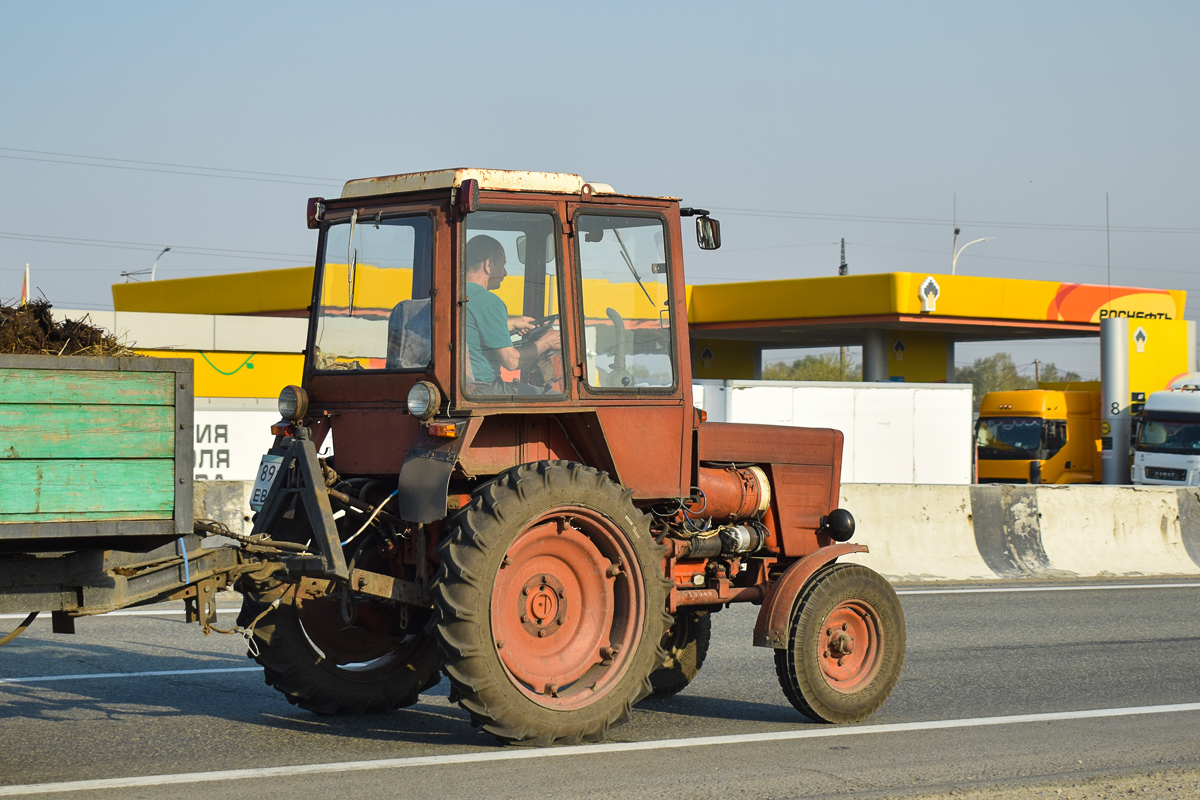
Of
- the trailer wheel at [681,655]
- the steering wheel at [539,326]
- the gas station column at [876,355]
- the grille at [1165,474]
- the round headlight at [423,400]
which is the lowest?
the trailer wheel at [681,655]

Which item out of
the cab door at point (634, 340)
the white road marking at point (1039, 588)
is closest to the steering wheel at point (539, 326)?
the cab door at point (634, 340)

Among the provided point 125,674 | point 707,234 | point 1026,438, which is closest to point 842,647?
point 707,234

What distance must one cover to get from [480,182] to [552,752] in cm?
269

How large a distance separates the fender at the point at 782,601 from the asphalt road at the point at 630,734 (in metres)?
0.48

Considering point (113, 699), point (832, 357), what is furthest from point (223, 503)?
point (832, 357)

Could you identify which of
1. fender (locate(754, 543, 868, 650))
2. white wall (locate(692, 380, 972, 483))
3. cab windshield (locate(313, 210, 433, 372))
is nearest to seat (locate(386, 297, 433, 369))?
cab windshield (locate(313, 210, 433, 372))

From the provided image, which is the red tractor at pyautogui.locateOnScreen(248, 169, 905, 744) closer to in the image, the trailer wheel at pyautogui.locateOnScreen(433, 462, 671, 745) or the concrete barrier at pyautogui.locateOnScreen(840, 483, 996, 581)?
the trailer wheel at pyautogui.locateOnScreen(433, 462, 671, 745)

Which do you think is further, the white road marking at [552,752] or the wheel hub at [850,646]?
the wheel hub at [850,646]

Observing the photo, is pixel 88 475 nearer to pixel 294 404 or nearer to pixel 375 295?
pixel 294 404

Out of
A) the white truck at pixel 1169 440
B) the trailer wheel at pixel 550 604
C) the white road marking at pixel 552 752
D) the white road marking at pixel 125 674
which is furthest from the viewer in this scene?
the white truck at pixel 1169 440

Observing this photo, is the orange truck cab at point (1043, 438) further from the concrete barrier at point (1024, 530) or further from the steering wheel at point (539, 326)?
the steering wheel at point (539, 326)

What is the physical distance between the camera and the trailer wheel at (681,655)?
7469 mm

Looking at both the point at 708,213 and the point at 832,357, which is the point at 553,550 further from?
the point at 832,357

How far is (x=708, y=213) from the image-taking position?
6691 mm
